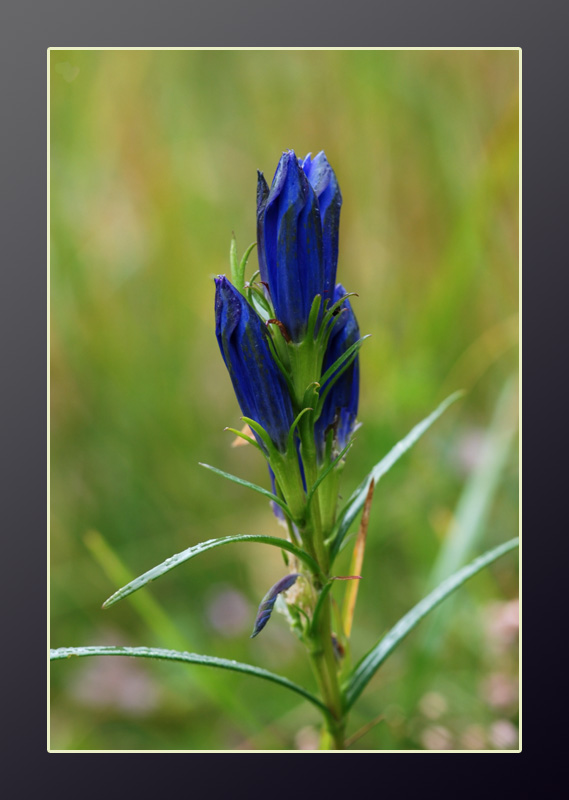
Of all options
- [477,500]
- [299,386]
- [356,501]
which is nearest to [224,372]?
[477,500]

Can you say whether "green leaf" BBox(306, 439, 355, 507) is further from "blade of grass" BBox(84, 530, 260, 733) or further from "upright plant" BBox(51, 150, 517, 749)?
"blade of grass" BBox(84, 530, 260, 733)

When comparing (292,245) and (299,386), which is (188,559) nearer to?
(299,386)

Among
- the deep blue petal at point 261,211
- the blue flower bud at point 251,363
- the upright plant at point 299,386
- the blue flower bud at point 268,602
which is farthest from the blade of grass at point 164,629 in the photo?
the deep blue petal at point 261,211

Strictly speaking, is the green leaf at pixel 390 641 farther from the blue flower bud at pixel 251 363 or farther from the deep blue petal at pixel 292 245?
the deep blue petal at pixel 292 245

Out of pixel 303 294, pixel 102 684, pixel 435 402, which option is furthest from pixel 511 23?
pixel 102 684

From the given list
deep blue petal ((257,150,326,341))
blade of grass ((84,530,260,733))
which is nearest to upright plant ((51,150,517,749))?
deep blue petal ((257,150,326,341))

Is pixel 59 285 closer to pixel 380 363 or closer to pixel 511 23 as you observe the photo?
pixel 380 363
